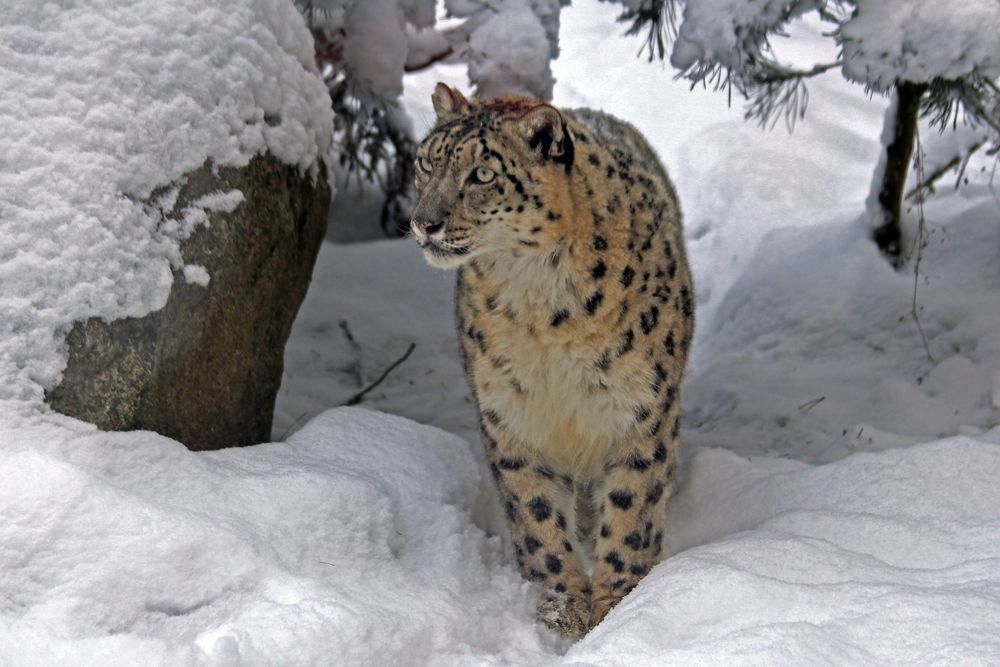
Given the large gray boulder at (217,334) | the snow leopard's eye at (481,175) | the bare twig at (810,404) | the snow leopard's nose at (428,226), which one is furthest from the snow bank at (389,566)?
the bare twig at (810,404)

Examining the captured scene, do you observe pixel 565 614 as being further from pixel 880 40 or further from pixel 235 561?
pixel 880 40

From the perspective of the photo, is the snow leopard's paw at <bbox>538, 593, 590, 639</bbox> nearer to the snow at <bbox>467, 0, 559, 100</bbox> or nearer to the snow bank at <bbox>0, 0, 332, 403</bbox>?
the snow bank at <bbox>0, 0, 332, 403</bbox>

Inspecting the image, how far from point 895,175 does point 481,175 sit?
375 centimetres

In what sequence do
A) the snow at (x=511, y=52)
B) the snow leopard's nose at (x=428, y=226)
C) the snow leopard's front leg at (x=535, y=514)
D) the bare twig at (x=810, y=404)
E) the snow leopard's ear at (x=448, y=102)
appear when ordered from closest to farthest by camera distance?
the snow leopard's nose at (x=428, y=226) < the snow leopard's ear at (x=448, y=102) < the snow leopard's front leg at (x=535, y=514) < the snow at (x=511, y=52) < the bare twig at (x=810, y=404)

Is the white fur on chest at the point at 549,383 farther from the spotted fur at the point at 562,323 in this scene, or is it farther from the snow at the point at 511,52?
the snow at the point at 511,52

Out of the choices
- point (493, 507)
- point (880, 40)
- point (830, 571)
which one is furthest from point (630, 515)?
point (880, 40)

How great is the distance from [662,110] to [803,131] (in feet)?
3.62

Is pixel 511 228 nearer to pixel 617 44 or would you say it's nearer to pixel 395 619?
pixel 395 619

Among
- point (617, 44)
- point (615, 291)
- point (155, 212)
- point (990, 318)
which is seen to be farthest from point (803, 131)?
point (155, 212)

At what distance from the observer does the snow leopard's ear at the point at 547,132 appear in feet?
10.5

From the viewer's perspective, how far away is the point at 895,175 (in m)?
6.09

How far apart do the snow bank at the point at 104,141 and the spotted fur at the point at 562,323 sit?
2.47ft

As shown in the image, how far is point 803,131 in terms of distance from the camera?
8.23 metres

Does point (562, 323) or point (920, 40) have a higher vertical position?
point (920, 40)
